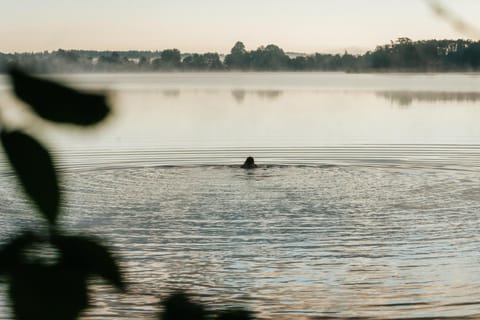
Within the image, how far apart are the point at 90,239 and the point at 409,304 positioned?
9943 millimetres

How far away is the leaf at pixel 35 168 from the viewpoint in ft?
2.23

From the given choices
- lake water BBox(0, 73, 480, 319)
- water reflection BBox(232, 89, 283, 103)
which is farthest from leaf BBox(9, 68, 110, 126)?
water reflection BBox(232, 89, 283, 103)

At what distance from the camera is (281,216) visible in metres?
15.7

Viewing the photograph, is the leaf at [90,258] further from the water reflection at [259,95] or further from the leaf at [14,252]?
the water reflection at [259,95]

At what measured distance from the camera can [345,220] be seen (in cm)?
1538

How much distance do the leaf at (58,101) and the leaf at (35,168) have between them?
3 cm

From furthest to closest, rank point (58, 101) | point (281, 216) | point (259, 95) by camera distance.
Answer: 1. point (259, 95)
2. point (281, 216)
3. point (58, 101)

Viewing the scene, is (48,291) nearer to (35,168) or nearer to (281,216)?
(35,168)

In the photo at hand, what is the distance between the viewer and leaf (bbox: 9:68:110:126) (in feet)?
2.15

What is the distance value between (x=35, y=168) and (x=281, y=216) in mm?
15062

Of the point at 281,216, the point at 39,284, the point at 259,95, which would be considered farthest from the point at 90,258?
the point at 259,95

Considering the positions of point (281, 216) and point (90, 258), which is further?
point (281, 216)

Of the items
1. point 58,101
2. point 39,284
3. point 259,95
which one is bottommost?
point 259,95

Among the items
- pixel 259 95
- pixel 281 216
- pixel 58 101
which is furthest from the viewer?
pixel 259 95
